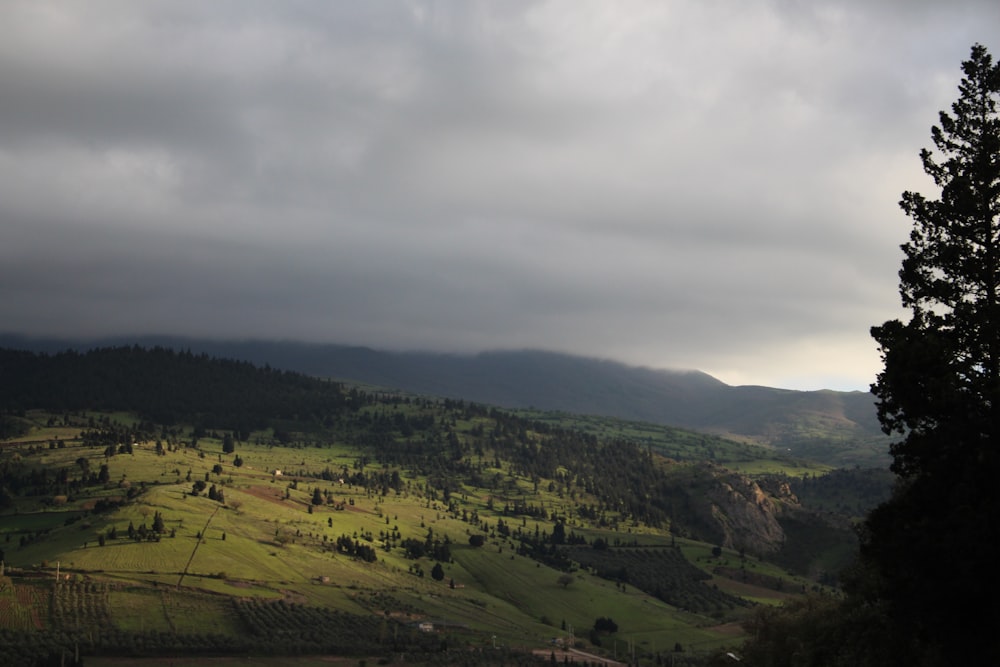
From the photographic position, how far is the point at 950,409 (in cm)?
4031

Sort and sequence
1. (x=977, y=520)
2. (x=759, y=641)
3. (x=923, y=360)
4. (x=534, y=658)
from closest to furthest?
(x=977, y=520) → (x=923, y=360) → (x=759, y=641) → (x=534, y=658)

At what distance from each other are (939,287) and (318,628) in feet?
487

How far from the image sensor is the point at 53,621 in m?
150

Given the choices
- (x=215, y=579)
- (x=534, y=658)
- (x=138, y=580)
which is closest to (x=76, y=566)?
(x=138, y=580)

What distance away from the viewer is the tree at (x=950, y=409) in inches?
1503

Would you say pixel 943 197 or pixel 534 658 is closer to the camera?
pixel 943 197

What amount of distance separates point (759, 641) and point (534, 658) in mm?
90520

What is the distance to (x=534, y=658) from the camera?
165375 millimetres

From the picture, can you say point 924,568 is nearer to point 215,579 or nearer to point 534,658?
point 534,658

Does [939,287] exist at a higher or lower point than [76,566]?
higher

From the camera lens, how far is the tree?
125 feet

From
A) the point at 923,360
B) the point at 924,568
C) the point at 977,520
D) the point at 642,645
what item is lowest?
the point at 642,645

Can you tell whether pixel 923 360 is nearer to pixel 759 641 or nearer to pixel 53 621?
pixel 759 641

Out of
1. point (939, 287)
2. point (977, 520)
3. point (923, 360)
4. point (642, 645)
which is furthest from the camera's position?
point (642, 645)
